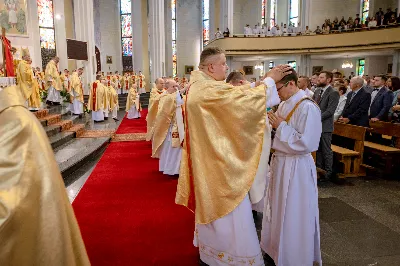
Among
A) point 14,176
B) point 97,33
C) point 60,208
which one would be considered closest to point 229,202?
point 60,208

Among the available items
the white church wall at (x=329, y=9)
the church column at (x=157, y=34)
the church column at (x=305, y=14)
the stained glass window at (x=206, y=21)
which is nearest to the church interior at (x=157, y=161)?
the church column at (x=305, y=14)

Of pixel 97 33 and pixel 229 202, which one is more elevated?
pixel 97 33

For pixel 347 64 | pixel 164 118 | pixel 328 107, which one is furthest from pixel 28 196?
pixel 347 64

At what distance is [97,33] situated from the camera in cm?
2805

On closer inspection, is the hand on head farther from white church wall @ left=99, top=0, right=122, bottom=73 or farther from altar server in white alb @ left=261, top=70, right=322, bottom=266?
white church wall @ left=99, top=0, right=122, bottom=73

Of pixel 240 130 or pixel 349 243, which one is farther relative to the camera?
pixel 349 243

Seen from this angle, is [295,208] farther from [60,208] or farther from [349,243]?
[60,208]

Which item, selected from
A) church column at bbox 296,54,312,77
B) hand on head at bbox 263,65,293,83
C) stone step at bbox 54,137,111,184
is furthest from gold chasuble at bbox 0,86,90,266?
church column at bbox 296,54,312,77

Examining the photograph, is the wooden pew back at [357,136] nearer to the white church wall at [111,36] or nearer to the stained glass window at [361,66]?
the stained glass window at [361,66]

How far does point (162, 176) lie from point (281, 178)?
4.00 meters

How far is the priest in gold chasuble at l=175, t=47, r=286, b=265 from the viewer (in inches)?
105

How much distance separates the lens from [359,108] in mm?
6668

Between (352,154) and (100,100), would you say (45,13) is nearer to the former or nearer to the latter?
(100,100)

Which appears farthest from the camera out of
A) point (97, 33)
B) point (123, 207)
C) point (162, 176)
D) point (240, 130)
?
point (97, 33)
